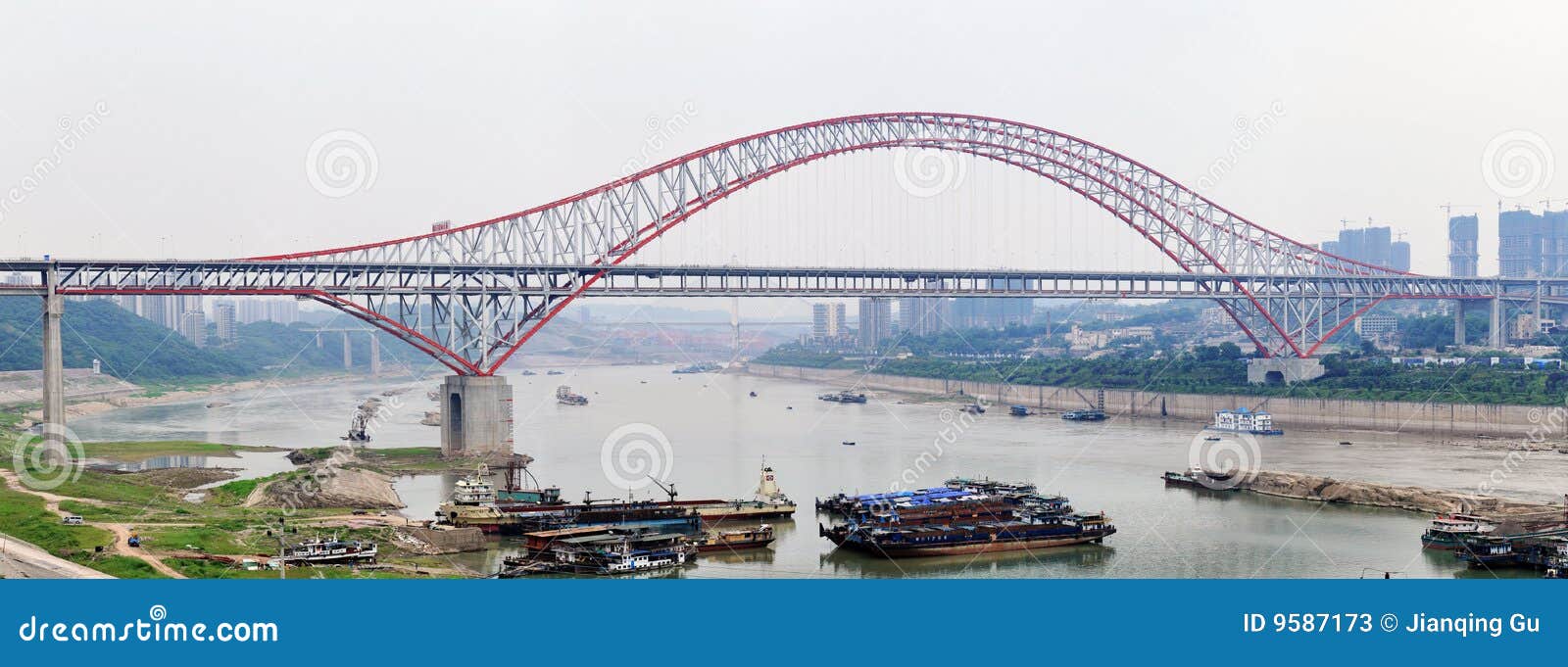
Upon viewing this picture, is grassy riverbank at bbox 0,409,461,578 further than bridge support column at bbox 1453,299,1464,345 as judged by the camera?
No

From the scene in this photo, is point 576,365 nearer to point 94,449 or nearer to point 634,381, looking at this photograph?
point 634,381

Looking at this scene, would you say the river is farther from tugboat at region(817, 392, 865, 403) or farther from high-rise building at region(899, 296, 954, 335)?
high-rise building at region(899, 296, 954, 335)

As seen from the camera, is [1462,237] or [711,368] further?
[1462,237]

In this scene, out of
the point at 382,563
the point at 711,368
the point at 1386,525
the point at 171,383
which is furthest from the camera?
the point at 711,368

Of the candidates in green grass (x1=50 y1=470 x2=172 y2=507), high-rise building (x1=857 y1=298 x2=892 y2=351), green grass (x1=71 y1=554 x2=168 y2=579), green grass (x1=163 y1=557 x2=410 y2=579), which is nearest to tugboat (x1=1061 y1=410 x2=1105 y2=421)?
green grass (x1=50 y1=470 x2=172 y2=507)

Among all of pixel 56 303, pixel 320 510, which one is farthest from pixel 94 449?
pixel 320 510

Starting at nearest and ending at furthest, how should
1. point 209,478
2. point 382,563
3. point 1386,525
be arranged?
point 382,563 → point 1386,525 → point 209,478
